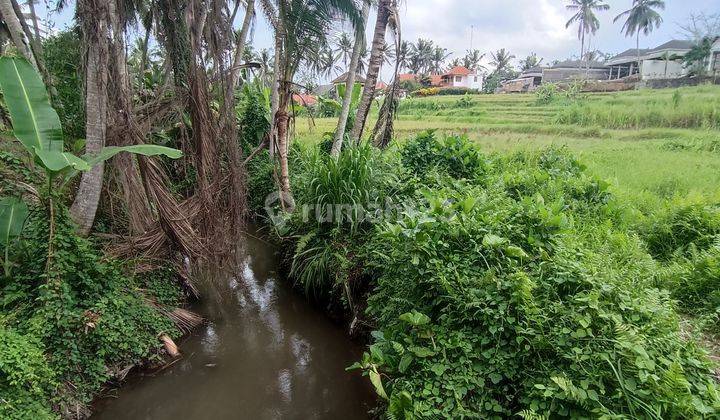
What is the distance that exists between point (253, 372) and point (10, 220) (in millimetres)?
2623

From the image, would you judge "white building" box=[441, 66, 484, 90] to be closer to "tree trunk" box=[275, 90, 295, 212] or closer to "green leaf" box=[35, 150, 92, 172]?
"tree trunk" box=[275, 90, 295, 212]

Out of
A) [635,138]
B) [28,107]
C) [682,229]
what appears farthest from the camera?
[635,138]

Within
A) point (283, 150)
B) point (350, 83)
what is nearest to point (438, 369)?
point (283, 150)

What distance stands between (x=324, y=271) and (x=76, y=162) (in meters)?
2.88

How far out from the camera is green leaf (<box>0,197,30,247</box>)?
318 centimetres

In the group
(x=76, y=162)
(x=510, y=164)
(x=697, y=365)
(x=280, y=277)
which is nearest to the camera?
(x=697, y=365)

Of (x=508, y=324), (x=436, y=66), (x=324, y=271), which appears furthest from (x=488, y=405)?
(x=436, y=66)

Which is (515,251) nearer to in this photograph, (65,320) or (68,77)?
(65,320)

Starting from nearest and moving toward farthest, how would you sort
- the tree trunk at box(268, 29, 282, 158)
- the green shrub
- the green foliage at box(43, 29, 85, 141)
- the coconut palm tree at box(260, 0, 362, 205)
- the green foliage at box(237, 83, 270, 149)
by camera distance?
the green shrub → the green foliage at box(43, 29, 85, 141) → the coconut palm tree at box(260, 0, 362, 205) → the tree trunk at box(268, 29, 282, 158) → the green foliage at box(237, 83, 270, 149)

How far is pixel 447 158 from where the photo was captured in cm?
600

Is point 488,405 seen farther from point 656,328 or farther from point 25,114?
point 25,114

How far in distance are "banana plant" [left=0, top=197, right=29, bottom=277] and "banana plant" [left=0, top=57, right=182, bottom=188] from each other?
1.92ft

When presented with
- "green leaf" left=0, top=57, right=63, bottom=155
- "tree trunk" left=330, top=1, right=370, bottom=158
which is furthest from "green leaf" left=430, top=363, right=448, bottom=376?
"tree trunk" left=330, top=1, right=370, bottom=158

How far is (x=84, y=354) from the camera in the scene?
3.29 m
